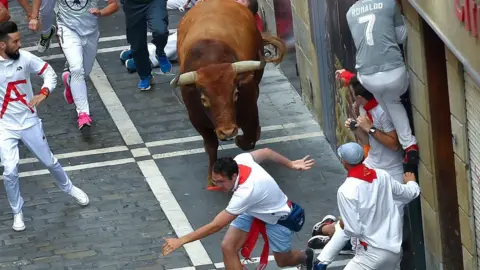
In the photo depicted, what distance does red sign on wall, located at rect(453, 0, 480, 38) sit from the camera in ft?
30.5

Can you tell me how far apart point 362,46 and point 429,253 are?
209 centimetres

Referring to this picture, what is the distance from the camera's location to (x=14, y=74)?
13.4 m

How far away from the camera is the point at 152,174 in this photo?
15.1m

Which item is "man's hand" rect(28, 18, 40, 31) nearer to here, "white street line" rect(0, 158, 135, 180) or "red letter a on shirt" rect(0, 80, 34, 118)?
"white street line" rect(0, 158, 135, 180)

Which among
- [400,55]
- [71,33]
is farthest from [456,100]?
[71,33]

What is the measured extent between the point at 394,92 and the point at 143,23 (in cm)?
647

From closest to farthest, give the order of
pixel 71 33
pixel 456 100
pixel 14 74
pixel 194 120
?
pixel 456 100 < pixel 14 74 < pixel 194 120 < pixel 71 33

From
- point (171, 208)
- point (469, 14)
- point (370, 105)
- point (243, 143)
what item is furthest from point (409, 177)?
point (243, 143)

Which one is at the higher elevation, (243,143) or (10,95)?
(10,95)

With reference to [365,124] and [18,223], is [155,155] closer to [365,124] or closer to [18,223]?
[18,223]

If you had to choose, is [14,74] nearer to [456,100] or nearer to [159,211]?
[159,211]

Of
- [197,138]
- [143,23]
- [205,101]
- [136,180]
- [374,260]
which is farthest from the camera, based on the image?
[143,23]

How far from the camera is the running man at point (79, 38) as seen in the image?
16.1 metres

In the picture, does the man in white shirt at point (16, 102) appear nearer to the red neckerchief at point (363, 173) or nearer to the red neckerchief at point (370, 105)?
the red neckerchief at point (370, 105)
